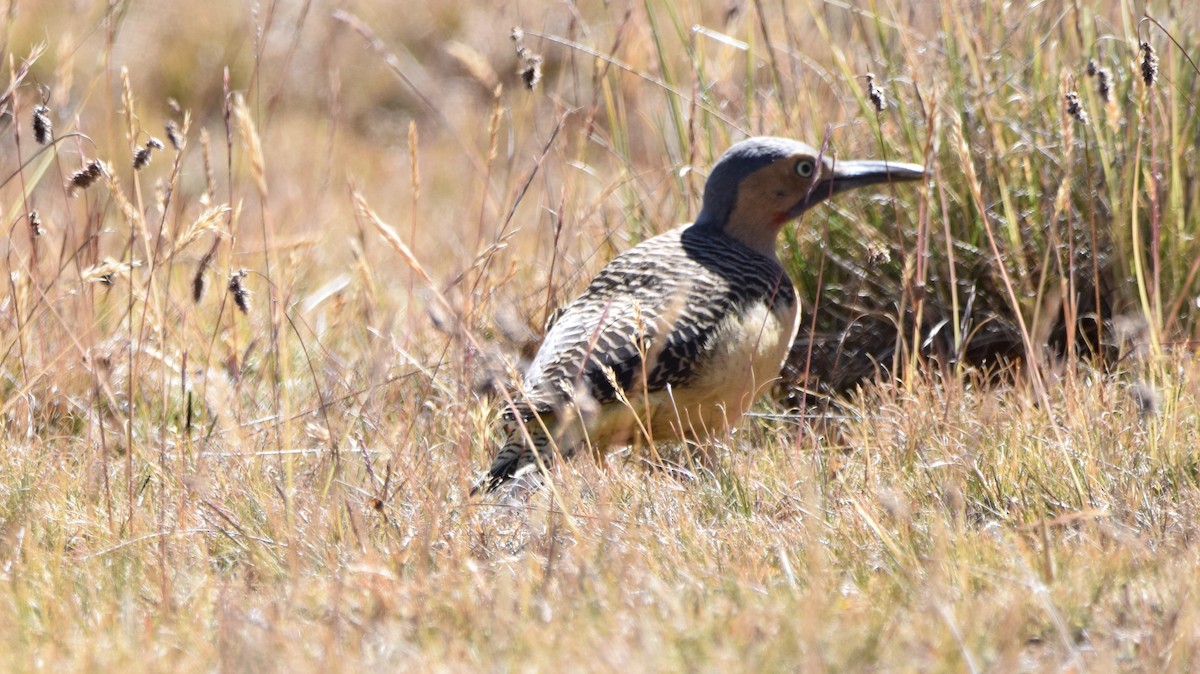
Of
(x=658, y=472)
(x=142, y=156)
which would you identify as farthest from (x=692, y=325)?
(x=142, y=156)

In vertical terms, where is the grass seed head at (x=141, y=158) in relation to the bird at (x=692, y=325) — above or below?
above

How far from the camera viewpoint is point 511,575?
2.88 m

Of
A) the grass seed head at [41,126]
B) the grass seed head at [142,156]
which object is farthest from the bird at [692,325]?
the grass seed head at [41,126]

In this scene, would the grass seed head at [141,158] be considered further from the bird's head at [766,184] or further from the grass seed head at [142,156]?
the bird's head at [766,184]

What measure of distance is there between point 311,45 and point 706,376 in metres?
6.51

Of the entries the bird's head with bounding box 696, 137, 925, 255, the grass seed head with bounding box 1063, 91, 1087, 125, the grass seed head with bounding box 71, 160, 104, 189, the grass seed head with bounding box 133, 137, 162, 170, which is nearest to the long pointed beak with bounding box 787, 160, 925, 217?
the bird's head with bounding box 696, 137, 925, 255

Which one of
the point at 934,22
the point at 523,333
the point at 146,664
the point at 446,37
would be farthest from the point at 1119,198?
the point at 446,37

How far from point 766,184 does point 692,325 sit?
31.5 inches

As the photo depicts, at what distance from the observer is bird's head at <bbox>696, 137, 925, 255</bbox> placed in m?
4.49

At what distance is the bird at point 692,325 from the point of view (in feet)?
12.2

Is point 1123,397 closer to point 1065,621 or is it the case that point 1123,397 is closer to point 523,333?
point 1065,621

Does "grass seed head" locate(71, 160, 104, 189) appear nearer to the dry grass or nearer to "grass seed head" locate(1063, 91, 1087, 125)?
the dry grass

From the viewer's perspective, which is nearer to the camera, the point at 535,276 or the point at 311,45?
the point at 535,276

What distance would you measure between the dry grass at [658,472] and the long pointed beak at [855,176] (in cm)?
10
